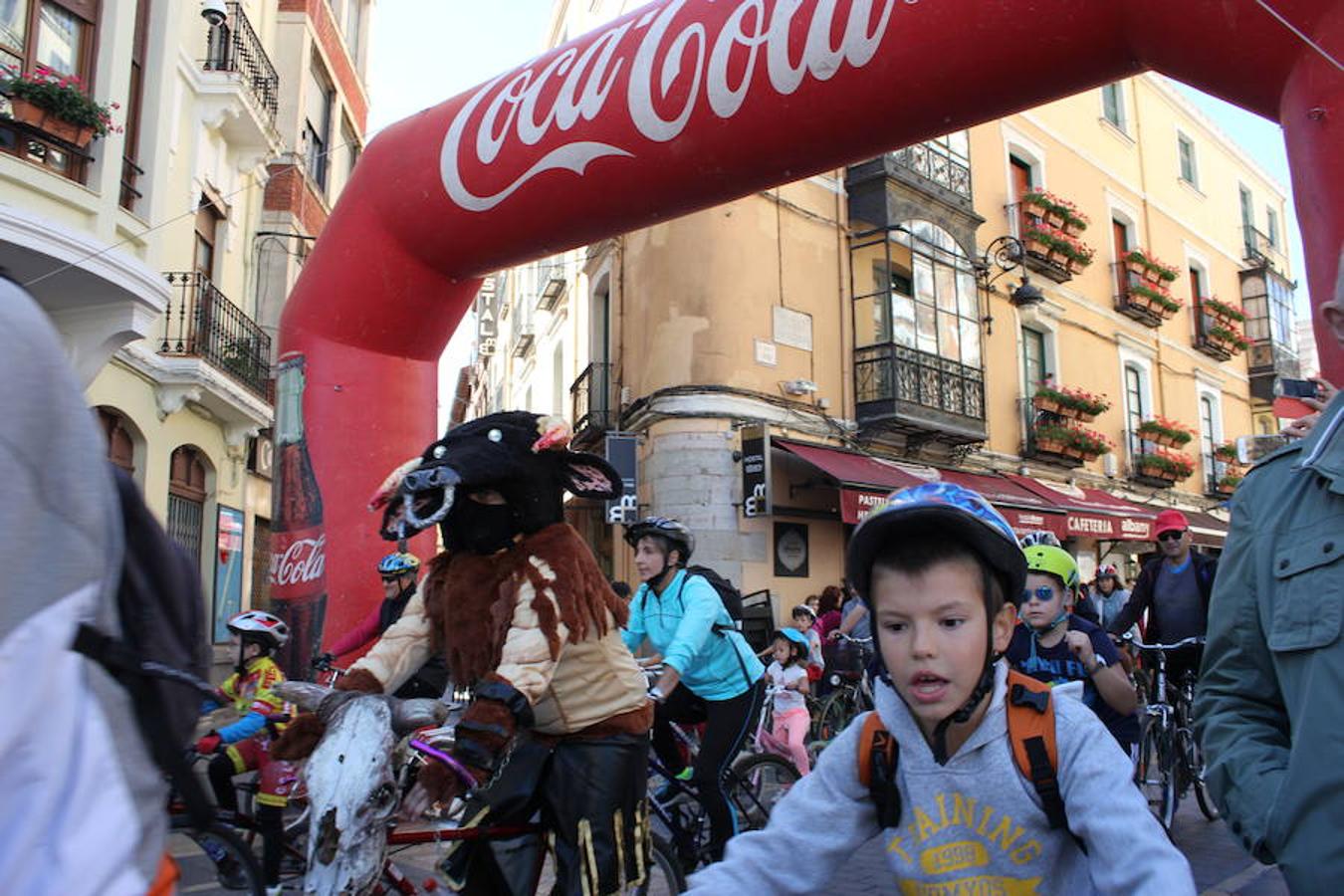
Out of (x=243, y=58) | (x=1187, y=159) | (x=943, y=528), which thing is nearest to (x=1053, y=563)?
(x=943, y=528)

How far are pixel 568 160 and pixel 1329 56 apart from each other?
3.76 meters

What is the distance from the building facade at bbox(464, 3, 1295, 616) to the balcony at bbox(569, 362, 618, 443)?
0.16 ft

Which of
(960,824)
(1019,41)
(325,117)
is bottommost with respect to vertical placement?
(960,824)

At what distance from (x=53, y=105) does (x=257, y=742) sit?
7.74m

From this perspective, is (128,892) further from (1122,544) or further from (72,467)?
(1122,544)

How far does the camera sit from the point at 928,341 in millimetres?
16828

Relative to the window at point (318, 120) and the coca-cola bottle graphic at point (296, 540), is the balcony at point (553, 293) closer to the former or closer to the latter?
the window at point (318, 120)

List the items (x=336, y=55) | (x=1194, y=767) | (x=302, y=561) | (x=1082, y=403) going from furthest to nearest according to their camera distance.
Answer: (x=336, y=55) → (x=1082, y=403) → (x=1194, y=767) → (x=302, y=561)

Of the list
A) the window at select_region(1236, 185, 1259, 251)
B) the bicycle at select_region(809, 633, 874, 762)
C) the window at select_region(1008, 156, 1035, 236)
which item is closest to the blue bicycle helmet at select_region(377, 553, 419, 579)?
the bicycle at select_region(809, 633, 874, 762)

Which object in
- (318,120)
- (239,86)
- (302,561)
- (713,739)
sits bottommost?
(713,739)

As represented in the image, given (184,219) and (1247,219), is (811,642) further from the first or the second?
(1247,219)

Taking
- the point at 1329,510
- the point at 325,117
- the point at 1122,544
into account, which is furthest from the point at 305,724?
the point at 1122,544

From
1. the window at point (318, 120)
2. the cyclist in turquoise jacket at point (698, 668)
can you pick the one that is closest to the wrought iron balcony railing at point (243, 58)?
the window at point (318, 120)

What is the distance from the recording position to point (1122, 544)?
21594 millimetres
